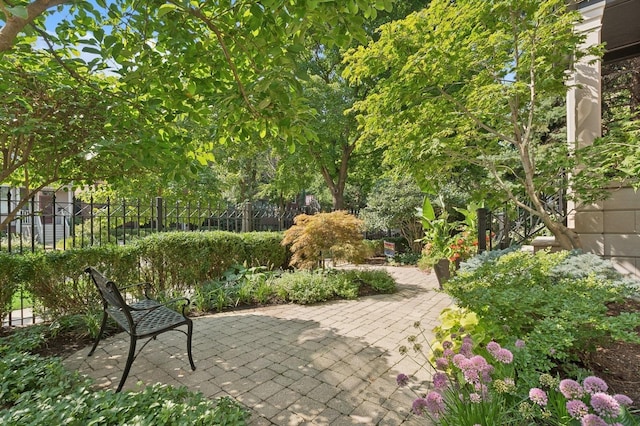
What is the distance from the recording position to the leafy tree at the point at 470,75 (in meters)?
4.39

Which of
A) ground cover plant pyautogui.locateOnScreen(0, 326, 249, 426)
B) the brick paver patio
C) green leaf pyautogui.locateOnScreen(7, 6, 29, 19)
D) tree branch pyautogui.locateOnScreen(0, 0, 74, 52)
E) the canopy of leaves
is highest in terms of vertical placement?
the canopy of leaves

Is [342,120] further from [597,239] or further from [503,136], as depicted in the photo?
[597,239]

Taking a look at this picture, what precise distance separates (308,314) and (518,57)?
5.42 meters

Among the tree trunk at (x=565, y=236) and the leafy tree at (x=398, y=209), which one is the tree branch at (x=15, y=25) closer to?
the tree trunk at (x=565, y=236)

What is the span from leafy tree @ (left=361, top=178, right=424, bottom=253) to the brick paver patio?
6.90 meters

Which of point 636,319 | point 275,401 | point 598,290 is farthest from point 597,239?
point 275,401

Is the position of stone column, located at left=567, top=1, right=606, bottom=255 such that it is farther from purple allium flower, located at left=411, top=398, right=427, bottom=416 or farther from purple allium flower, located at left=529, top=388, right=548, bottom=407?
purple allium flower, located at left=411, top=398, right=427, bottom=416

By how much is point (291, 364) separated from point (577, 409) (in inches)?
99.3

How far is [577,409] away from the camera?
1396 mm

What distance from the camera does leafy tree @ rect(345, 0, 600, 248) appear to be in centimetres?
439

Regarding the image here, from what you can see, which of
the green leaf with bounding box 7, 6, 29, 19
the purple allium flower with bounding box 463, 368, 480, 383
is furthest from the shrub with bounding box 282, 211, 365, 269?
the green leaf with bounding box 7, 6, 29, 19

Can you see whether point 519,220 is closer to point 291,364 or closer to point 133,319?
point 291,364

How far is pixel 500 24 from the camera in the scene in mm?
4480

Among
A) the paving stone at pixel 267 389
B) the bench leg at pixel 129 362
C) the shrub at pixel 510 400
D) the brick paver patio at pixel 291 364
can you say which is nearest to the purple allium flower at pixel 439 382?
the shrub at pixel 510 400
